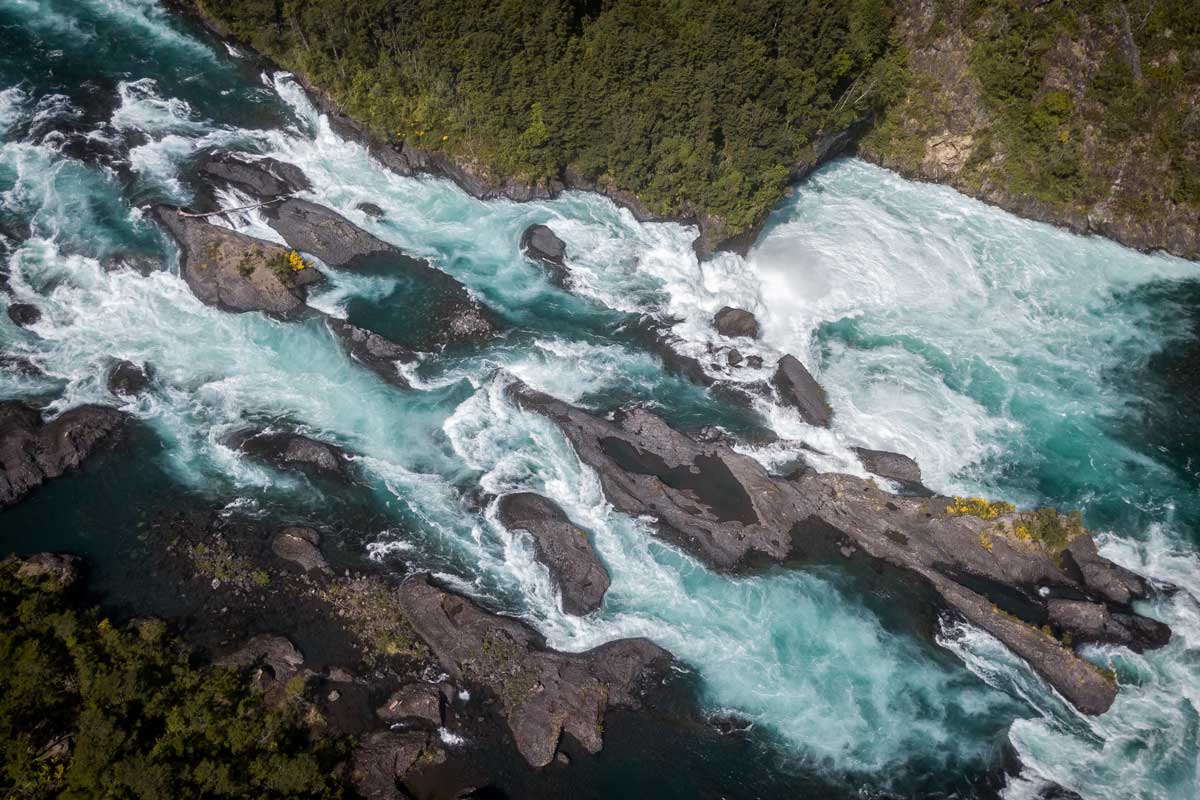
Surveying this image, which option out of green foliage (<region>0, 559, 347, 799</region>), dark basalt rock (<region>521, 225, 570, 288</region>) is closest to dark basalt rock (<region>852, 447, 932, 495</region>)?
dark basalt rock (<region>521, 225, 570, 288</region>)

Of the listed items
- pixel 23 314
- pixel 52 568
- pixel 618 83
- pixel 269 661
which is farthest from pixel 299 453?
pixel 618 83

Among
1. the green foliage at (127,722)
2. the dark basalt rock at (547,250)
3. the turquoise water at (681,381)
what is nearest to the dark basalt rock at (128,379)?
the turquoise water at (681,381)

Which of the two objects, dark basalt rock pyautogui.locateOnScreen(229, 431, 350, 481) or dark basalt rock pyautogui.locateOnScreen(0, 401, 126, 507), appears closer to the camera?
dark basalt rock pyautogui.locateOnScreen(0, 401, 126, 507)

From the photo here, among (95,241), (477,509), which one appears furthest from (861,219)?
(95,241)

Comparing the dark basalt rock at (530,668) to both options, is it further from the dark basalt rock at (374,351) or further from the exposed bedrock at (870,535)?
the dark basalt rock at (374,351)

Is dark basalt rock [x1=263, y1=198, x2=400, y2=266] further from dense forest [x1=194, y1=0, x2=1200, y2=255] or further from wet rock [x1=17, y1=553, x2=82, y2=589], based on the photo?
wet rock [x1=17, y1=553, x2=82, y2=589]

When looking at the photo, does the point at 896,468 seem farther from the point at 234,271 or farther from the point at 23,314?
the point at 23,314

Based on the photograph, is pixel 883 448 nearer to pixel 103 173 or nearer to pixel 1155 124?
pixel 1155 124
